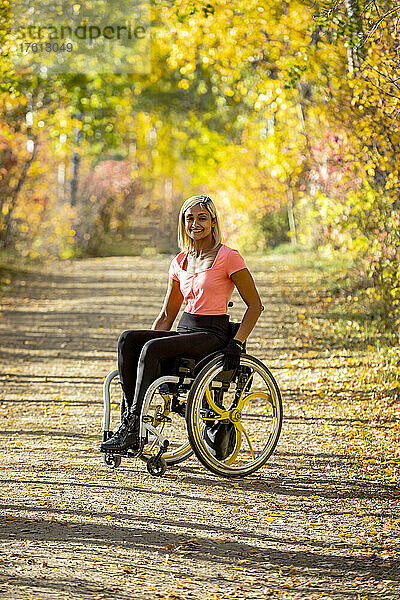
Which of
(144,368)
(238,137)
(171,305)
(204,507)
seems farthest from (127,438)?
(238,137)

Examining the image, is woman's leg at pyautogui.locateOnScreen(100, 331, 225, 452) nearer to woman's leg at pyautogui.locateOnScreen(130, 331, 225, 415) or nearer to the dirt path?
woman's leg at pyautogui.locateOnScreen(130, 331, 225, 415)

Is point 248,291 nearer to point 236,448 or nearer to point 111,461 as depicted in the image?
point 236,448

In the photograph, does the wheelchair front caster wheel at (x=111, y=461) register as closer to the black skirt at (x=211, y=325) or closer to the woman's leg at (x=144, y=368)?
the woman's leg at (x=144, y=368)

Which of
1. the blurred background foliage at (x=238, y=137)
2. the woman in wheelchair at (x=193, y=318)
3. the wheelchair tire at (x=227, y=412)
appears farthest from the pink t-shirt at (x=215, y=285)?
the blurred background foliage at (x=238, y=137)

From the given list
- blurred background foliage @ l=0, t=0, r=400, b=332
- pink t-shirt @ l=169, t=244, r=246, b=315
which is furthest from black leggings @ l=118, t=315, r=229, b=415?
blurred background foliage @ l=0, t=0, r=400, b=332

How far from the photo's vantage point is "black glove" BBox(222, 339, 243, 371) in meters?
5.02

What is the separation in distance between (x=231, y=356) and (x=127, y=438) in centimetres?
72

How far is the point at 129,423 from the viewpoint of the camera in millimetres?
4961

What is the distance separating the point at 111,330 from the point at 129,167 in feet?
A: 62.1

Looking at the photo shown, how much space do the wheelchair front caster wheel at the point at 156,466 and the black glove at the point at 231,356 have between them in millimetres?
635

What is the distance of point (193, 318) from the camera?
5.25 metres

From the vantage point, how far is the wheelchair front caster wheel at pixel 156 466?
5102 millimetres

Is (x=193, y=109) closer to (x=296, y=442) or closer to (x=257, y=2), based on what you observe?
(x=257, y=2)

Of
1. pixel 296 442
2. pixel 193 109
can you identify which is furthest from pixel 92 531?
pixel 193 109
